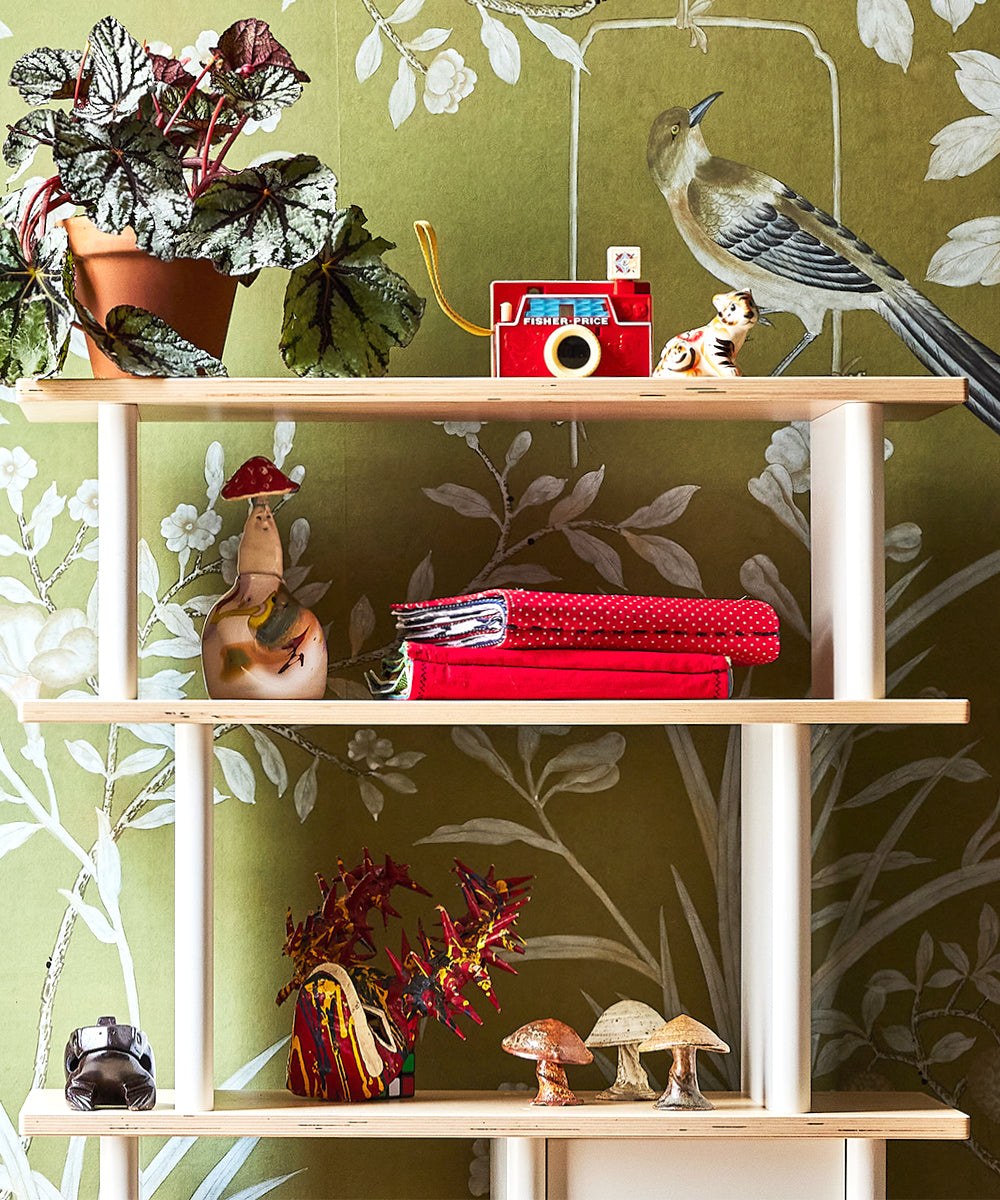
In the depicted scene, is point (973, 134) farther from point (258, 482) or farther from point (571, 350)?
point (258, 482)

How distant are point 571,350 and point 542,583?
328mm

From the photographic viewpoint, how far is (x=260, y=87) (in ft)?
4.11

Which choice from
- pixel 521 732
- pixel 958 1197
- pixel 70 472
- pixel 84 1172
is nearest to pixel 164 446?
pixel 70 472

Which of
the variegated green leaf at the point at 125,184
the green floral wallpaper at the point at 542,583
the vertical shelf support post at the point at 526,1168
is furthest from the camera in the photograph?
the green floral wallpaper at the point at 542,583

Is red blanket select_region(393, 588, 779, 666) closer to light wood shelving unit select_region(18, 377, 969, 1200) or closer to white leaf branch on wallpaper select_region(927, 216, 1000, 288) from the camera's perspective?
light wood shelving unit select_region(18, 377, 969, 1200)

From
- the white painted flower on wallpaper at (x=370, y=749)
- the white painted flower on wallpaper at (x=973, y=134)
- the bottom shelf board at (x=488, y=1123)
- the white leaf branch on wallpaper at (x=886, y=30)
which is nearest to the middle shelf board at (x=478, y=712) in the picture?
the white painted flower on wallpaper at (x=370, y=749)

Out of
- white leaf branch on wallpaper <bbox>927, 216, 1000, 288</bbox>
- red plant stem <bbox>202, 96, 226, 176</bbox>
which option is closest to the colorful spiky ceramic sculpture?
red plant stem <bbox>202, 96, 226, 176</bbox>

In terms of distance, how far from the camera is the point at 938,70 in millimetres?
1571

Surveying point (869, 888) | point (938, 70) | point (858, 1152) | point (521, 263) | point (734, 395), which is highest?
point (938, 70)

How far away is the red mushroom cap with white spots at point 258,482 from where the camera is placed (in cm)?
135

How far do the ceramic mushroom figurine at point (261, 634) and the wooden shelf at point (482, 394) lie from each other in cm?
12

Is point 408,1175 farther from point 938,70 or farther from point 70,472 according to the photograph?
point 938,70

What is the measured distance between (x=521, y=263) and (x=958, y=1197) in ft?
4.05

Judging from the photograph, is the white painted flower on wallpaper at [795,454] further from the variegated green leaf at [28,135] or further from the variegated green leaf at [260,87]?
the variegated green leaf at [28,135]
